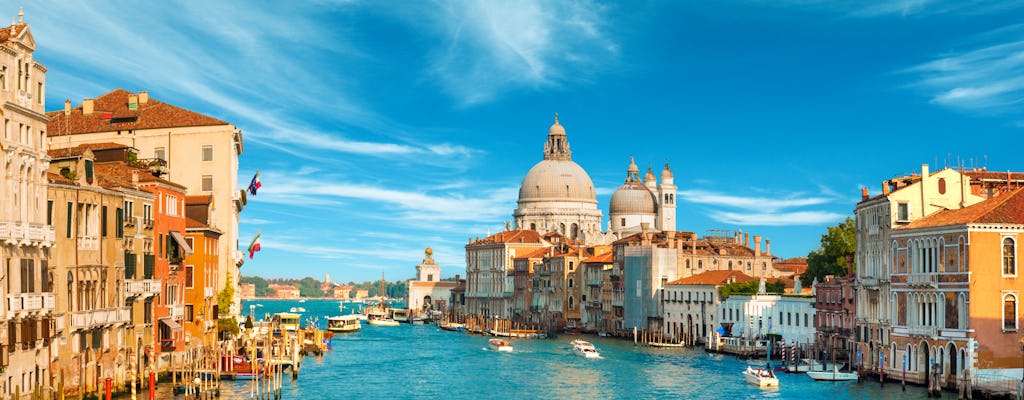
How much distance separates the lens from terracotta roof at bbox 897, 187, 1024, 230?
1372 inches

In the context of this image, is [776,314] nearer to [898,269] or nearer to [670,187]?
[898,269]

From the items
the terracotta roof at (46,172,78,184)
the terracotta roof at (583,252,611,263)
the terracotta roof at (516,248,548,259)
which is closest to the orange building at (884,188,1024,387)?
the terracotta roof at (46,172,78,184)

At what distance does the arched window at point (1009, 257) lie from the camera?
114 feet

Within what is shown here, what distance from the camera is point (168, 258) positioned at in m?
37.2

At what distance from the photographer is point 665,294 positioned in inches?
3007

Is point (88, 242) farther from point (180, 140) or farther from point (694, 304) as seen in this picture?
point (694, 304)

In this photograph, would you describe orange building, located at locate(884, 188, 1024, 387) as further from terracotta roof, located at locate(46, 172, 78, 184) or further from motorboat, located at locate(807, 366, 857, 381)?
terracotta roof, located at locate(46, 172, 78, 184)

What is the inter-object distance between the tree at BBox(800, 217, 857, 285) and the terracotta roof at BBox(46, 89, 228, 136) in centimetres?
3109

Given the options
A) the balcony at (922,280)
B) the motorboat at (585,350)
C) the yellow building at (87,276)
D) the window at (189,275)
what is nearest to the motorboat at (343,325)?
the motorboat at (585,350)

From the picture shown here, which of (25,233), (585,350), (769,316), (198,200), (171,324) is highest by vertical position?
(198,200)

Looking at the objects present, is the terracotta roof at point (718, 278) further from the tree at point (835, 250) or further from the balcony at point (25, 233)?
the balcony at point (25, 233)

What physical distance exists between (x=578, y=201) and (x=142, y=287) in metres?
95.8

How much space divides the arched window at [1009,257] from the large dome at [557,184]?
92831mm

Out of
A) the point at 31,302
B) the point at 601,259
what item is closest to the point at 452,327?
the point at 601,259
